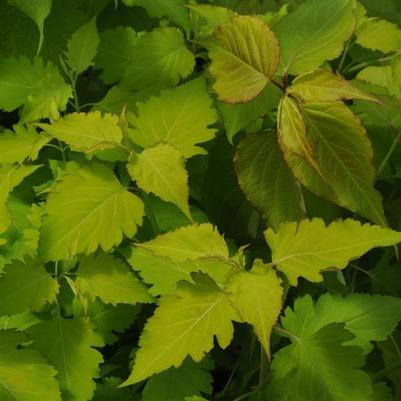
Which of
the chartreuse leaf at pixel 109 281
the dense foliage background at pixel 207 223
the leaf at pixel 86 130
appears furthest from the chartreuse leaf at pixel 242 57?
the chartreuse leaf at pixel 109 281

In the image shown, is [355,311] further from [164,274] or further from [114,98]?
[114,98]

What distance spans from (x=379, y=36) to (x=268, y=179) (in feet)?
1.05

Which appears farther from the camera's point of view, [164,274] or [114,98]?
[114,98]

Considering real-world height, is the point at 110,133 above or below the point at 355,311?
above

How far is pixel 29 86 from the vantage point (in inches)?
32.1

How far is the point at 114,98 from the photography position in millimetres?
823

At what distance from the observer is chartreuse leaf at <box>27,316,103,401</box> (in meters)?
0.65

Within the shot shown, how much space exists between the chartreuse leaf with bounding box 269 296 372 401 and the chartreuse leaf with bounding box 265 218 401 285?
8cm

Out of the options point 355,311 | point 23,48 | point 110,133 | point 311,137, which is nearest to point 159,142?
point 110,133

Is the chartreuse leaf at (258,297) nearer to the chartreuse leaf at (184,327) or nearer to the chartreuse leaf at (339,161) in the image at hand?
the chartreuse leaf at (184,327)

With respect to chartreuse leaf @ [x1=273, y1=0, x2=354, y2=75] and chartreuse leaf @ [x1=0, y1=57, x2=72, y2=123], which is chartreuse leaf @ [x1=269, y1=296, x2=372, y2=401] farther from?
chartreuse leaf @ [x1=0, y1=57, x2=72, y2=123]

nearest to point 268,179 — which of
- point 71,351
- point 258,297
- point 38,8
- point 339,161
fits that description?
point 339,161

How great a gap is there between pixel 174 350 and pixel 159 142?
24cm

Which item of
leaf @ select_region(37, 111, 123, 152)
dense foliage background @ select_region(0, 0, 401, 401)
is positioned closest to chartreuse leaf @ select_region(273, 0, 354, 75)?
dense foliage background @ select_region(0, 0, 401, 401)
